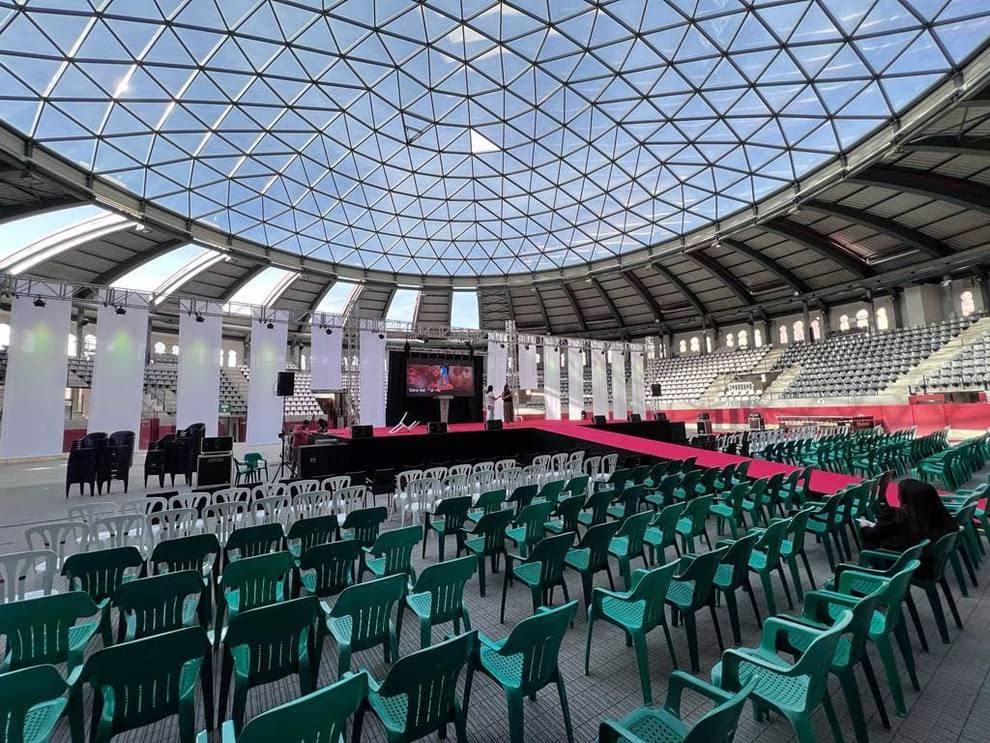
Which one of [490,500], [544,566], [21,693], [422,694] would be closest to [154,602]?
[21,693]

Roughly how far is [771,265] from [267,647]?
35343 mm

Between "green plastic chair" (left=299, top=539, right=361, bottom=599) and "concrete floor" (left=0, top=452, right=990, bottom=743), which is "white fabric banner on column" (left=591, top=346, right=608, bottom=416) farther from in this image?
"green plastic chair" (left=299, top=539, right=361, bottom=599)

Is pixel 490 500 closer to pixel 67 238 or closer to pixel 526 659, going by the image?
pixel 526 659

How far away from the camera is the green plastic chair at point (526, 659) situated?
8.73 ft

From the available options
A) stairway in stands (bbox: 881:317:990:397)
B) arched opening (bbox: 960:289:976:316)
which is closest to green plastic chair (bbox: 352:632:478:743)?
stairway in stands (bbox: 881:317:990:397)

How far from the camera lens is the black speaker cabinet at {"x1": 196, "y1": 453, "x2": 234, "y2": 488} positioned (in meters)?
12.1

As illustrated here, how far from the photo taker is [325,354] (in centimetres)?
1952

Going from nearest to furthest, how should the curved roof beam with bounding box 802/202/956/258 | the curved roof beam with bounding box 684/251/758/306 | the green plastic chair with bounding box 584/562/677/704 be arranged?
the green plastic chair with bounding box 584/562/677/704 → the curved roof beam with bounding box 802/202/956/258 → the curved roof beam with bounding box 684/251/758/306

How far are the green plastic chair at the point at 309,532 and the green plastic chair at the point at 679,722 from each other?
4090mm

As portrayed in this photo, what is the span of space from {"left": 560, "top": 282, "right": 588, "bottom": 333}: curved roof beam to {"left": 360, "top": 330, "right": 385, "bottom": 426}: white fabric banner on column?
18635 millimetres

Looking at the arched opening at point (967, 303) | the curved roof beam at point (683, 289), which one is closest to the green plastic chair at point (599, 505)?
the curved roof beam at point (683, 289)

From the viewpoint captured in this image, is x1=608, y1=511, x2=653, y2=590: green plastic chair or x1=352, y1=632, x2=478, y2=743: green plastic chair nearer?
x1=352, y1=632, x2=478, y2=743: green plastic chair

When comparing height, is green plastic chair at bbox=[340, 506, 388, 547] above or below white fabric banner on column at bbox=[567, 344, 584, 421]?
below

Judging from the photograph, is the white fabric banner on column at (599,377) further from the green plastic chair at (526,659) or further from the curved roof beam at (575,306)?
the green plastic chair at (526,659)
